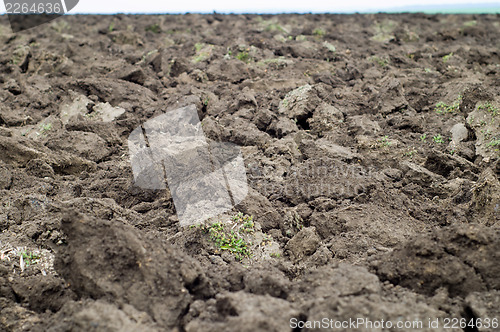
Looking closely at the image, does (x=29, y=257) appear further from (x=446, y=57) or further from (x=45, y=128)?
(x=446, y=57)

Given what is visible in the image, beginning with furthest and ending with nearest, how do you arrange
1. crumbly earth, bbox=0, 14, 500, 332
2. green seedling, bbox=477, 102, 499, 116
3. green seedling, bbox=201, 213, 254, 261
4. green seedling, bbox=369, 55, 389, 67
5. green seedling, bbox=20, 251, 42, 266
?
green seedling, bbox=369, 55, 389, 67 < green seedling, bbox=477, 102, 499, 116 < green seedling, bbox=201, 213, 254, 261 < green seedling, bbox=20, 251, 42, 266 < crumbly earth, bbox=0, 14, 500, 332

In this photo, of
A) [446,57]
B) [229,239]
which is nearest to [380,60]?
[446,57]

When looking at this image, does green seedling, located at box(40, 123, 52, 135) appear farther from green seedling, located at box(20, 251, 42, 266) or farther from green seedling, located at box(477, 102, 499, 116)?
green seedling, located at box(477, 102, 499, 116)

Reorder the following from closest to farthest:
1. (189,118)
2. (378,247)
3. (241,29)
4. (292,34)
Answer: (378,247) → (189,118) → (292,34) → (241,29)

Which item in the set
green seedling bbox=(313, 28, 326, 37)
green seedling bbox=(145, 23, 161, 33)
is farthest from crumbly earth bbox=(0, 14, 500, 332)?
green seedling bbox=(145, 23, 161, 33)

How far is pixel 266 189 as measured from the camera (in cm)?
418

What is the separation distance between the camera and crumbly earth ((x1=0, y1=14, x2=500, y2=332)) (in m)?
2.44

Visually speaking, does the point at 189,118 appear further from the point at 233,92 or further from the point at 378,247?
the point at 378,247

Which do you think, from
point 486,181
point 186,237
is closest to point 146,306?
point 186,237

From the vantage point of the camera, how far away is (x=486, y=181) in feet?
11.8

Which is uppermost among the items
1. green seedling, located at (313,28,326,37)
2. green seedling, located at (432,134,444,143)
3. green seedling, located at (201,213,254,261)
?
green seedling, located at (313,28,326,37)

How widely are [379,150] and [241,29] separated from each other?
710 cm

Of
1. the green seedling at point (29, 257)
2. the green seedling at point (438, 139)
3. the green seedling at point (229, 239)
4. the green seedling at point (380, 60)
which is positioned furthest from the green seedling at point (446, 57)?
the green seedling at point (29, 257)

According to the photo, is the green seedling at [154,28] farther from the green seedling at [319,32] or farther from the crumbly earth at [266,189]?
the green seedling at [319,32]
